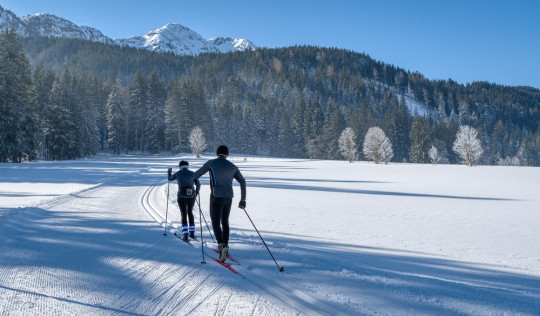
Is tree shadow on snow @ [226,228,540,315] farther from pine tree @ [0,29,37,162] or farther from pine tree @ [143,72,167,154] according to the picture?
pine tree @ [143,72,167,154]

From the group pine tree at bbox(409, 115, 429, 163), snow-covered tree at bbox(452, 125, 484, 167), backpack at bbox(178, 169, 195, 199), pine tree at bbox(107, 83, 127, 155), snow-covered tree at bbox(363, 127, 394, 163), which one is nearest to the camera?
backpack at bbox(178, 169, 195, 199)

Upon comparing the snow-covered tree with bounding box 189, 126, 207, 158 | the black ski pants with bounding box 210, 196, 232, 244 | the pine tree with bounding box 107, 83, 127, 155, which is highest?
the pine tree with bounding box 107, 83, 127, 155

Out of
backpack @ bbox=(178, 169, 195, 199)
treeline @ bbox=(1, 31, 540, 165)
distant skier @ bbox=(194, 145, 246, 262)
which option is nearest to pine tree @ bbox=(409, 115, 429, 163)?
treeline @ bbox=(1, 31, 540, 165)

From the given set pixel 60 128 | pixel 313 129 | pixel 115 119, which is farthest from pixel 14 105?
pixel 313 129

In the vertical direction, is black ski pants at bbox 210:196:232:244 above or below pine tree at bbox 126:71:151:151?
below

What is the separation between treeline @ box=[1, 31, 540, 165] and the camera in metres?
67.6

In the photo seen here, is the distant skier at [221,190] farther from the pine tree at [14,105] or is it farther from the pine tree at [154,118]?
the pine tree at [154,118]

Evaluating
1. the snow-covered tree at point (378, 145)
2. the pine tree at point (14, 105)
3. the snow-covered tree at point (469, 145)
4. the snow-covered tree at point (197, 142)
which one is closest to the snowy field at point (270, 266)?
the pine tree at point (14, 105)

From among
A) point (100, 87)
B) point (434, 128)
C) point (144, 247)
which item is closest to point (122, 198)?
point (144, 247)

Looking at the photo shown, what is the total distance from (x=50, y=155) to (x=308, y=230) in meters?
52.9

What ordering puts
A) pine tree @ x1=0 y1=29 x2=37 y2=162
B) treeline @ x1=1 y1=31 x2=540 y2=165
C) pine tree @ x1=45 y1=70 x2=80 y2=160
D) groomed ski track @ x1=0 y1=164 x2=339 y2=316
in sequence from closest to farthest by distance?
groomed ski track @ x1=0 y1=164 x2=339 y2=316
pine tree @ x1=0 y1=29 x2=37 y2=162
pine tree @ x1=45 y1=70 x2=80 y2=160
treeline @ x1=1 y1=31 x2=540 y2=165

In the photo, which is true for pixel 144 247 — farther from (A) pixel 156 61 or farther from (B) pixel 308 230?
(A) pixel 156 61

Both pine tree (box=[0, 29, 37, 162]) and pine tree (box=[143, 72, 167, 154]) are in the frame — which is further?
pine tree (box=[143, 72, 167, 154])

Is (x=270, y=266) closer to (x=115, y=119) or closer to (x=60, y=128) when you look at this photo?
(x=60, y=128)
